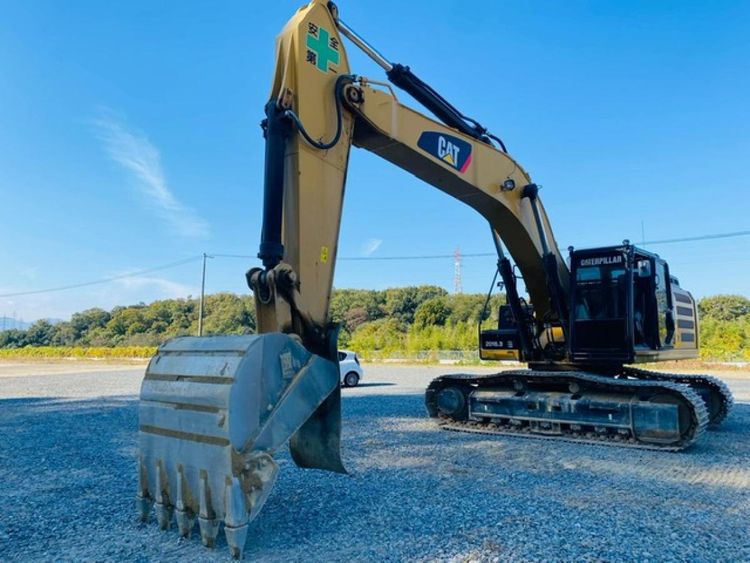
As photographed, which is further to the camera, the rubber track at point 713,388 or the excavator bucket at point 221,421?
the rubber track at point 713,388

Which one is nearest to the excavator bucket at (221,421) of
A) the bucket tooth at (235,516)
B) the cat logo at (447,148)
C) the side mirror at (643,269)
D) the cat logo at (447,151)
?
the bucket tooth at (235,516)

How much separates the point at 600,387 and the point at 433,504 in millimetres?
4181

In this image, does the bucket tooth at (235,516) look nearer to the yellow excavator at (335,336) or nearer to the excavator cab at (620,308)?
the yellow excavator at (335,336)

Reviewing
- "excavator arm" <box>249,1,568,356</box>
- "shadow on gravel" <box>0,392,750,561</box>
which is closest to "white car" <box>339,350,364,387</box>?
"shadow on gravel" <box>0,392,750,561</box>

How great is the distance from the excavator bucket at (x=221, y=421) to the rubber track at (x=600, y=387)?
4.79 metres

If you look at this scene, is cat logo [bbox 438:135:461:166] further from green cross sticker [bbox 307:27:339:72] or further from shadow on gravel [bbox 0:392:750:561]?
shadow on gravel [bbox 0:392:750:561]

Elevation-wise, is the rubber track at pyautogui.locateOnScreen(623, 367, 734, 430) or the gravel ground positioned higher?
the rubber track at pyautogui.locateOnScreen(623, 367, 734, 430)

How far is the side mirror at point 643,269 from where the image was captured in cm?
797

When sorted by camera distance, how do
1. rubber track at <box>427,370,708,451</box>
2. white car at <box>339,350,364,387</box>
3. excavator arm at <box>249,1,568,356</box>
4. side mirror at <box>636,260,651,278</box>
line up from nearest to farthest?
1. excavator arm at <box>249,1,568,356</box>
2. rubber track at <box>427,370,708,451</box>
3. side mirror at <box>636,260,651,278</box>
4. white car at <box>339,350,364,387</box>

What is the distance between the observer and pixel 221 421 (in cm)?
342

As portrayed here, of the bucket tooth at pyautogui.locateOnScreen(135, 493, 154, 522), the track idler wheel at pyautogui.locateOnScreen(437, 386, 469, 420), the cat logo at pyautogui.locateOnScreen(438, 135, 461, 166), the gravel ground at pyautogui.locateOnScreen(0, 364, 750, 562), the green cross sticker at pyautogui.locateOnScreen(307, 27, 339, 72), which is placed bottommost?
the gravel ground at pyautogui.locateOnScreen(0, 364, 750, 562)

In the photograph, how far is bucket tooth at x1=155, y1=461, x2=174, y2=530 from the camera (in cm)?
378

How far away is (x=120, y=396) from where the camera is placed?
582 inches

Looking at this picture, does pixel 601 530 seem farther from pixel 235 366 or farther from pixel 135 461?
pixel 135 461
